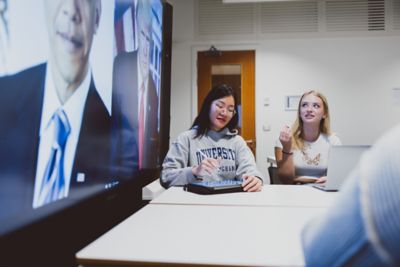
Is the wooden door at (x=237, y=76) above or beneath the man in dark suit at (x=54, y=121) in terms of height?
above

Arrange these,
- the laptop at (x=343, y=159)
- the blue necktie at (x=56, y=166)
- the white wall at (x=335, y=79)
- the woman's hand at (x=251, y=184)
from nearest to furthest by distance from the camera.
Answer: the blue necktie at (x=56, y=166), the laptop at (x=343, y=159), the woman's hand at (x=251, y=184), the white wall at (x=335, y=79)

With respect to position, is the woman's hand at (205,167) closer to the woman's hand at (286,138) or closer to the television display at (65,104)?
the television display at (65,104)

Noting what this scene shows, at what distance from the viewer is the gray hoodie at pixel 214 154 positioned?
1.96 meters

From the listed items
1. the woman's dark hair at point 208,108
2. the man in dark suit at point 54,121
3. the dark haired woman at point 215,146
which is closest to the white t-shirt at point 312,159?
the dark haired woman at point 215,146

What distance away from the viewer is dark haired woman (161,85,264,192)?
1.95 metres

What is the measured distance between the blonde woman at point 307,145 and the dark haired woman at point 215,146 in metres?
0.29

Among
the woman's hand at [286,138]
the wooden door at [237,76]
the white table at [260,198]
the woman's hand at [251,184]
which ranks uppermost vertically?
the wooden door at [237,76]

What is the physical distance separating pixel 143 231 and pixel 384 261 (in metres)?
0.67

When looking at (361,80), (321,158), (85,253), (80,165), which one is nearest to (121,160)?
(80,165)

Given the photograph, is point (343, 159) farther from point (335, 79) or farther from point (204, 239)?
point (335, 79)

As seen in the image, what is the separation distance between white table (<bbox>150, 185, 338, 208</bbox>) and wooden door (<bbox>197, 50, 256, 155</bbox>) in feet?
8.95

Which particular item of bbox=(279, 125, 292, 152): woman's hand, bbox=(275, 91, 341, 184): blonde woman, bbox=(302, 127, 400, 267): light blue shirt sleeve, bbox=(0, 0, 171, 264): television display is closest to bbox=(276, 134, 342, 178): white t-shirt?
bbox=(275, 91, 341, 184): blonde woman

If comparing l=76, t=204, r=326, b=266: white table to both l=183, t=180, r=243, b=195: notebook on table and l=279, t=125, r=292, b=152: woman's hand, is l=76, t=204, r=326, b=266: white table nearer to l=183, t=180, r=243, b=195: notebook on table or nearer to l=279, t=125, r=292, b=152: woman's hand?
l=183, t=180, r=243, b=195: notebook on table

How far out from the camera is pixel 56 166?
77 centimetres
